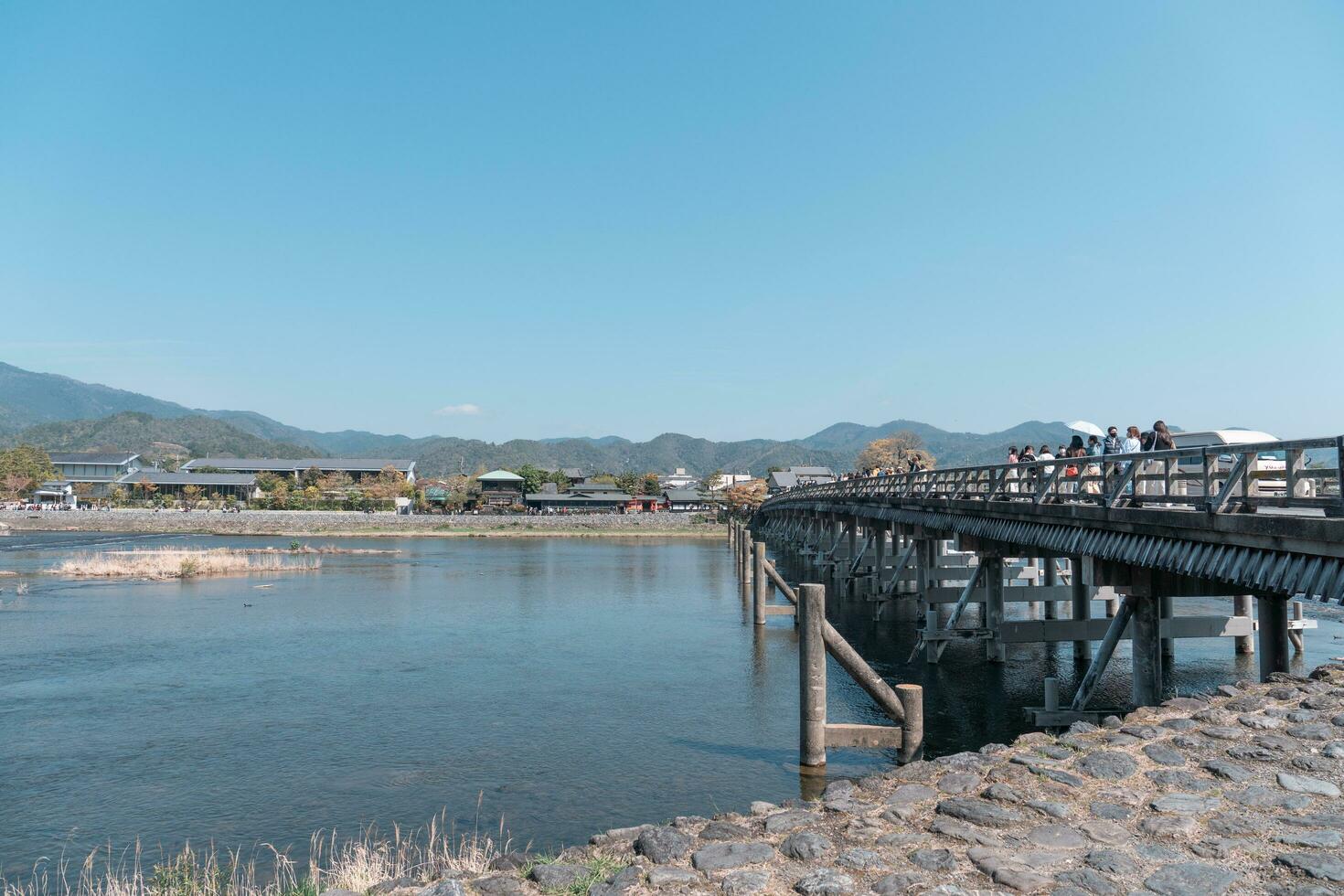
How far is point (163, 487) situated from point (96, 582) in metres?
94.4

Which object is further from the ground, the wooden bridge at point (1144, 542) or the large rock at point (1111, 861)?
the wooden bridge at point (1144, 542)

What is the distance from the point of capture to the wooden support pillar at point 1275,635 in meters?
11.7

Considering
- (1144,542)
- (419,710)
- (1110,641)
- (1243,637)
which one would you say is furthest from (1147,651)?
(419,710)

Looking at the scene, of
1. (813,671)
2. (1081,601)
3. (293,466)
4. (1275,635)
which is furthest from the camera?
(293,466)

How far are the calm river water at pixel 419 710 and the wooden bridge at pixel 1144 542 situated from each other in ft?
5.66

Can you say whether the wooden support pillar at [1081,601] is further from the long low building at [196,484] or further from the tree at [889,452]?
the long low building at [196,484]

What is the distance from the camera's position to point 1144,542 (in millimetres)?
11977

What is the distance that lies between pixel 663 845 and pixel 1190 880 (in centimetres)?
381

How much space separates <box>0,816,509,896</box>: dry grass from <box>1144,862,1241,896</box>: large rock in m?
5.29

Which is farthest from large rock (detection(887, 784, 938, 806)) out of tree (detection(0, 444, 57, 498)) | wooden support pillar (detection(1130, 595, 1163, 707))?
tree (detection(0, 444, 57, 498))

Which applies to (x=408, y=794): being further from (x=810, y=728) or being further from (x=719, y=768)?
(x=810, y=728)

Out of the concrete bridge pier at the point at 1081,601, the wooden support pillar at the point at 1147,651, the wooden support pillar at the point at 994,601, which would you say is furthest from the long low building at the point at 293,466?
the wooden support pillar at the point at 1147,651

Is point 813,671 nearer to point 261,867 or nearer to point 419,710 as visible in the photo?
point 261,867

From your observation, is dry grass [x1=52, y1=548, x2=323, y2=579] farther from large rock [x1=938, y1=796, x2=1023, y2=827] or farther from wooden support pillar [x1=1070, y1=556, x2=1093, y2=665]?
large rock [x1=938, y1=796, x2=1023, y2=827]
